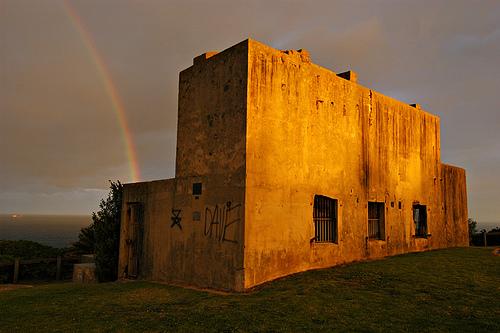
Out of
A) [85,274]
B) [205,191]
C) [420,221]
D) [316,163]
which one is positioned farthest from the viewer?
[420,221]

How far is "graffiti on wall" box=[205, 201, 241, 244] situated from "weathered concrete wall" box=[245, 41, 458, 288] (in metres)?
0.43

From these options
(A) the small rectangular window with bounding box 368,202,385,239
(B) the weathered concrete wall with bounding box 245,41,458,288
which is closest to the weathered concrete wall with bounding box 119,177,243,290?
(B) the weathered concrete wall with bounding box 245,41,458,288

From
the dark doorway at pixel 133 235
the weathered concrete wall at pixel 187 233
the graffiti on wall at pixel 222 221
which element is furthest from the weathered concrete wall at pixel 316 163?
the dark doorway at pixel 133 235

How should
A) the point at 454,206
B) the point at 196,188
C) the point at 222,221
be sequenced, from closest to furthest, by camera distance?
1. the point at 222,221
2. the point at 196,188
3. the point at 454,206

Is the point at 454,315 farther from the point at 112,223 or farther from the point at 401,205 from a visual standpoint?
the point at 112,223

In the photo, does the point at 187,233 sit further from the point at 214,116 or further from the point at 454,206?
the point at 454,206

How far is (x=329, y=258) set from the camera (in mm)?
12133

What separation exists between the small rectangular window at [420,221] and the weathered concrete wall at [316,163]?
51cm

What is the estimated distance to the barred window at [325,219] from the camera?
480 inches

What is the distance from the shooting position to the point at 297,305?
7.90 meters

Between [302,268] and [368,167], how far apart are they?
189 inches

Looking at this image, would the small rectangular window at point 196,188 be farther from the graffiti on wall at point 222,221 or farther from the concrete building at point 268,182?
the graffiti on wall at point 222,221

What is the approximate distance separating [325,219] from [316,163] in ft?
5.99

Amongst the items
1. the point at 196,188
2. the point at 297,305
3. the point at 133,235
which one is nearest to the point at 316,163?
the point at 196,188
